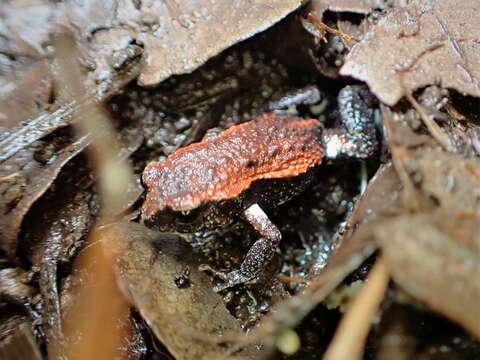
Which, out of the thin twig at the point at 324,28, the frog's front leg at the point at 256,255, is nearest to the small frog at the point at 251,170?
the frog's front leg at the point at 256,255

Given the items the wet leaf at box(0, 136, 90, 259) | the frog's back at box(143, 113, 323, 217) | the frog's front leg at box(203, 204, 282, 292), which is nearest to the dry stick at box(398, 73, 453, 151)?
the frog's back at box(143, 113, 323, 217)

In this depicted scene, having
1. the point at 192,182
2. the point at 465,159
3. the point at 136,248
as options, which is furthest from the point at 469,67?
the point at 136,248

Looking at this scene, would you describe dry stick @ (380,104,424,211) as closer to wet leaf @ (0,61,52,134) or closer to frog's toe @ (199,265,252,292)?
frog's toe @ (199,265,252,292)

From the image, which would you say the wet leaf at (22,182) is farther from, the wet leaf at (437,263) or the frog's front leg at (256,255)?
the wet leaf at (437,263)

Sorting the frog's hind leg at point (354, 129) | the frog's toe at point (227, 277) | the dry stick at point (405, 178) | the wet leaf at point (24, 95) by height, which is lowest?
the frog's toe at point (227, 277)

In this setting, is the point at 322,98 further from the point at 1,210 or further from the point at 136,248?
the point at 1,210

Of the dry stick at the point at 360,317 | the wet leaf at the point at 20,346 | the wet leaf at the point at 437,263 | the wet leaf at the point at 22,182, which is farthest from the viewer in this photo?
the wet leaf at the point at 22,182
